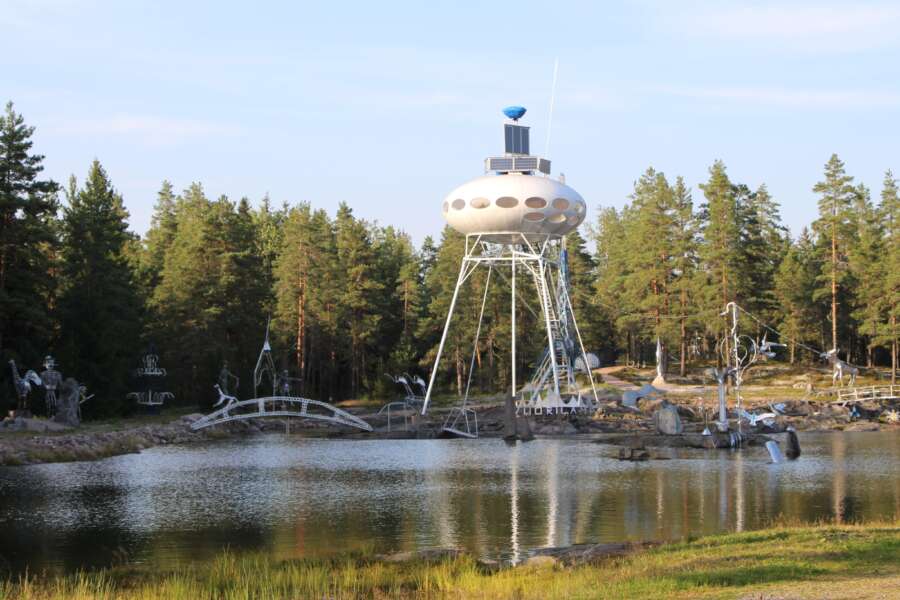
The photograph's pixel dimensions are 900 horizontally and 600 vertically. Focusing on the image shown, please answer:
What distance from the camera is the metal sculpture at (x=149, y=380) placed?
225ft

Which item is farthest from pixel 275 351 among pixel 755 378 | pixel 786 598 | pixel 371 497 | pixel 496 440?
pixel 786 598

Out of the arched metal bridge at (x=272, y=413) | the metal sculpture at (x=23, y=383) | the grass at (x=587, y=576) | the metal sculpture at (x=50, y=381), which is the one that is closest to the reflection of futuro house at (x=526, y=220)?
the arched metal bridge at (x=272, y=413)

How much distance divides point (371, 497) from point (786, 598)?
20.7 metres

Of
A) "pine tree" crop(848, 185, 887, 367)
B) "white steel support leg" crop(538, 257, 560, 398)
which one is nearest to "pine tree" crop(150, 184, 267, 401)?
"white steel support leg" crop(538, 257, 560, 398)

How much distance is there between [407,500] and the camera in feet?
107

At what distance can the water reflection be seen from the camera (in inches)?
993

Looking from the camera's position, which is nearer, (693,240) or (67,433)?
(67,433)

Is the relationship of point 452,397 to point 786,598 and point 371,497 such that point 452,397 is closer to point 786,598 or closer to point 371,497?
point 371,497

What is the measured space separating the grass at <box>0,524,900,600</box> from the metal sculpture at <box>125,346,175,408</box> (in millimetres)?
48442

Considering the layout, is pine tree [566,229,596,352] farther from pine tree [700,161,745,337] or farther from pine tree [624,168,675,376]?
pine tree [700,161,745,337]

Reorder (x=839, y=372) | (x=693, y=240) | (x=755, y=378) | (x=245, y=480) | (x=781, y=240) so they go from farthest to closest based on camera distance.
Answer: (x=781, y=240), (x=693, y=240), (x=755, y=378), (x=839, y=372), (x=245, y=480)

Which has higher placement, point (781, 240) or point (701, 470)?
point (781, 240)

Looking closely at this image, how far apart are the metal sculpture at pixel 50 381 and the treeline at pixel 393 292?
938cm

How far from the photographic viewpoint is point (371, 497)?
3319 cm
